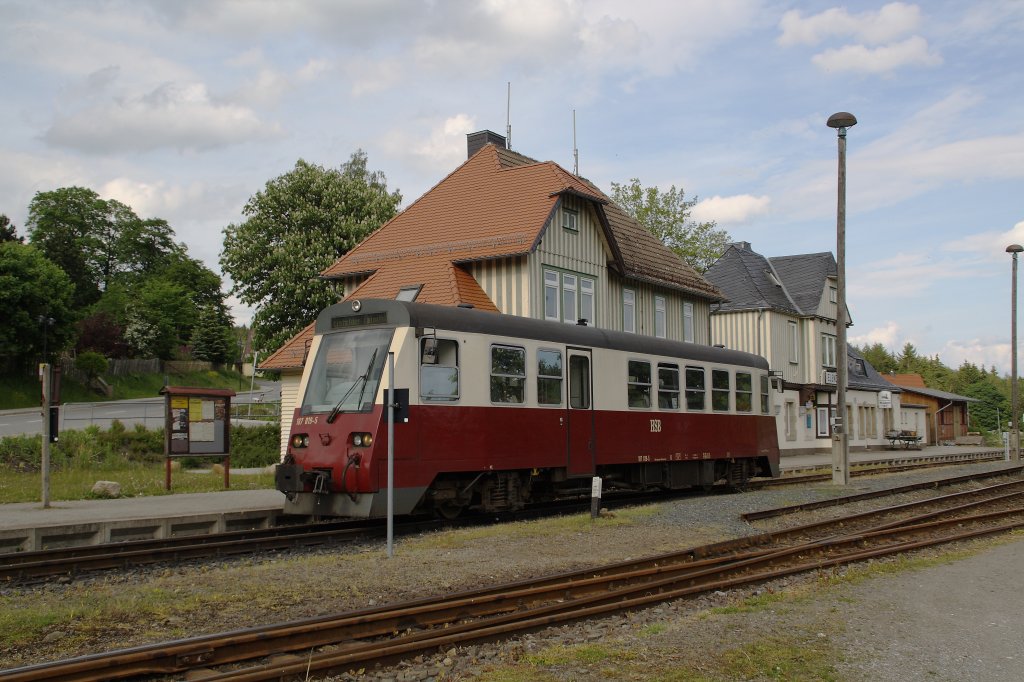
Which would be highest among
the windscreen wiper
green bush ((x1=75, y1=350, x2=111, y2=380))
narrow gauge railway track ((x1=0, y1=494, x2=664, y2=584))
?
green bush ((x1=75, y1=350, x2=111, y2=380))

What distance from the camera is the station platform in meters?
12.5

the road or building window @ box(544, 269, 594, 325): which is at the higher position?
building window @ box(544, 269, 594, 325)

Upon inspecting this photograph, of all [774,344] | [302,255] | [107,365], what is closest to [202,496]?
[302,255]

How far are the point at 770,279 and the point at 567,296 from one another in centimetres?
2156

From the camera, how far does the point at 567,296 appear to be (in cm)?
2747

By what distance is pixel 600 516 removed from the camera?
15.0 meters

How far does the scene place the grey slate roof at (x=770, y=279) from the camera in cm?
4359

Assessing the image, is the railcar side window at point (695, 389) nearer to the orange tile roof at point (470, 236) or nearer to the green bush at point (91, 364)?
the orange tile roof at point (470, 236)

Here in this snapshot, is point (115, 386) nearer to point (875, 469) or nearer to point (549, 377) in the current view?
point (875, 469)

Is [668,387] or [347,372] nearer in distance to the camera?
[347,372]

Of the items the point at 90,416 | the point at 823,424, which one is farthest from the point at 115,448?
the point at 823,424

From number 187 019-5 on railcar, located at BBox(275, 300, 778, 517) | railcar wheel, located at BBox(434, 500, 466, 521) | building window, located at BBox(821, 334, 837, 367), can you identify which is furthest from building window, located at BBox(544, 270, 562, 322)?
building window, located at BBox(821, 334, 837, 367)

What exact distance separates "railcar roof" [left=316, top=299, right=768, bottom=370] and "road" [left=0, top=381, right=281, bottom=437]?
21823mm

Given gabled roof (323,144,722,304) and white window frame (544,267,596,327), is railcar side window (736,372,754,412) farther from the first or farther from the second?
gabled roof (323,144,722,304)
